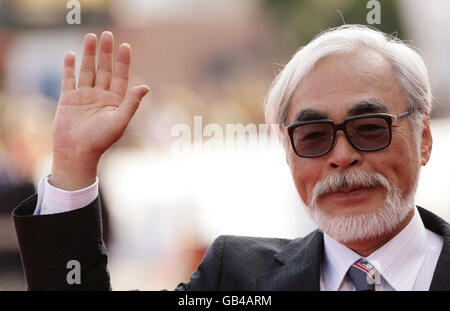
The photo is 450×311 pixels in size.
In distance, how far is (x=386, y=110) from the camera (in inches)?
112

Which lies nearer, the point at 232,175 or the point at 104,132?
the point at 104,132

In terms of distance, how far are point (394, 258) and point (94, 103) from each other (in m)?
1.33

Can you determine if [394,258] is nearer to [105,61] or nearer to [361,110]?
[361,110]

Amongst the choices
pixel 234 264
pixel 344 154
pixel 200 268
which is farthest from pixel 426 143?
pixel 200 268

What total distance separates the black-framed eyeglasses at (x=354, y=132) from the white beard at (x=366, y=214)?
0.11 metres

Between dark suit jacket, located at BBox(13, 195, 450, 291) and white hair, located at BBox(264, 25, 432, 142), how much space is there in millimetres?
475

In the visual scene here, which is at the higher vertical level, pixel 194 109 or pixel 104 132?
pixel 104 132

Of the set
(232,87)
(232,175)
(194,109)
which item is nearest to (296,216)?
(232,175)

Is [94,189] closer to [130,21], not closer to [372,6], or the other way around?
[372,6]

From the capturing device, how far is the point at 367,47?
3014 mm

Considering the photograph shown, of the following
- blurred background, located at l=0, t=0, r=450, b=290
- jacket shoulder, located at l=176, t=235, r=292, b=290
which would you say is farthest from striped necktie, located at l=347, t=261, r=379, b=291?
blurred background, located at l=0, t=0, r=450, b=290

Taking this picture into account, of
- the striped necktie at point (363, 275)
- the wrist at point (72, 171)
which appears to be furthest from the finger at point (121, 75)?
the striped necktie at point (363, 275)
